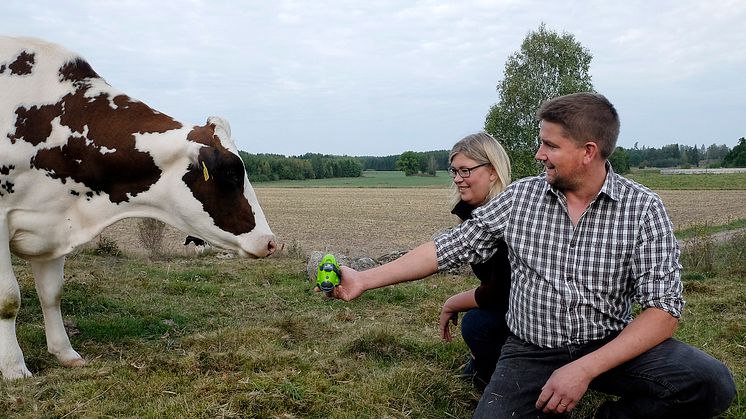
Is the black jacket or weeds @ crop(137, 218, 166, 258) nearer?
the black jacket

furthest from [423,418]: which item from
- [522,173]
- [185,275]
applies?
[522,173]

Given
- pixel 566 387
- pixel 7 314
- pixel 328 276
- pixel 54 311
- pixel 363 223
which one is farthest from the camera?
pixel 363 223

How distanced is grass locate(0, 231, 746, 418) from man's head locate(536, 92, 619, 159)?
1.90 meters

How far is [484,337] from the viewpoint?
4.41 m

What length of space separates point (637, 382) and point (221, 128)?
355 centimetres

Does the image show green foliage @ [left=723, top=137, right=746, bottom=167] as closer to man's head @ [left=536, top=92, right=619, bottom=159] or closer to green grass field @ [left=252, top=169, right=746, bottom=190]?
green grass field @ [left=252, top=169, right=746, bottom=190]

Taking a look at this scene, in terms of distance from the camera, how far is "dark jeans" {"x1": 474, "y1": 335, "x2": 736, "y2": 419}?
3.21m

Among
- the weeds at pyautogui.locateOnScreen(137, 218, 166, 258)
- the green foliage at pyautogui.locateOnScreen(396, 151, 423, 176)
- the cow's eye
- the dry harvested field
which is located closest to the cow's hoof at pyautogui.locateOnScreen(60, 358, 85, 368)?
the cow's eye

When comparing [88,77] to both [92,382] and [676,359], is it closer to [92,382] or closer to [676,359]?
[92,382]

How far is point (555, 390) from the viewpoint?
124 inches

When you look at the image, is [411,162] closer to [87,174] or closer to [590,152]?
[87,174]

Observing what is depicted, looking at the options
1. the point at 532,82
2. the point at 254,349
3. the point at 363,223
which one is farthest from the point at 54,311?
the point at 532,82

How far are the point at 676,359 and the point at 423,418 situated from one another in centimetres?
155

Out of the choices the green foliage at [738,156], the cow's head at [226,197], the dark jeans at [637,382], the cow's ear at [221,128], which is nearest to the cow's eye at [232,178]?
the cow's head at [226,197]
